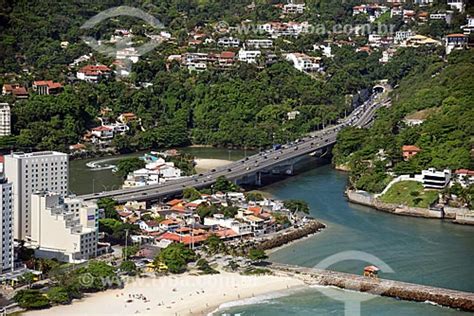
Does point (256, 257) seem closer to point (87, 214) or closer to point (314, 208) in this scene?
point (87, 214)

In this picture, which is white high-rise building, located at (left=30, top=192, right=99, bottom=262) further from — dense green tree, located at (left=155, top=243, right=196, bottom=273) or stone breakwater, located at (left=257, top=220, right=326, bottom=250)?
stone breakwater, located at (left=257, top=220, right=326, bottom=250)

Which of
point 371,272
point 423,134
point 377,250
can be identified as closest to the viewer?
point 371,272

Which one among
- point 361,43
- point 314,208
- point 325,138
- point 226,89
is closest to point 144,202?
point 314,208

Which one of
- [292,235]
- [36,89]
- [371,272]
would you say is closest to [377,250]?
[292,235]

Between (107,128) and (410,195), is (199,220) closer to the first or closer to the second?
(410,195)

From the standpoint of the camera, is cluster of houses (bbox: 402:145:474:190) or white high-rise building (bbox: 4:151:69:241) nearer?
white high-rise building (bbox: 4:151:69:241)

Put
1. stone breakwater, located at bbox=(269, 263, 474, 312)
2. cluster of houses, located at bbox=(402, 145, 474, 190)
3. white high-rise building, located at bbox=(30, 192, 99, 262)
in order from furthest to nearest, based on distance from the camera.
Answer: cluster of houses, located at bbox=(402, 145, 474, 190) → white high-rise building, located at bbox=(30, 192, 99, 262) → stone breakwater, located at bbox=(269, 263, 474, 312)

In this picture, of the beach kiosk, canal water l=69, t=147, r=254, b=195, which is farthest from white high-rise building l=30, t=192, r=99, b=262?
canal water l=69, t=147, r=254, b=195
